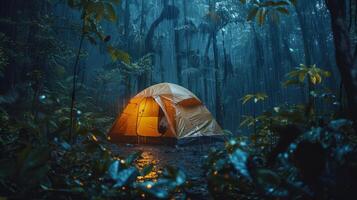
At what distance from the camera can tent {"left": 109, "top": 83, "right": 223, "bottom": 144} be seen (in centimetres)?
751

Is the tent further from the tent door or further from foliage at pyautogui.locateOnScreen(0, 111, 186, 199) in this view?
foliage at pyautogui.locateOnScreen(0, 111, 186, 199)

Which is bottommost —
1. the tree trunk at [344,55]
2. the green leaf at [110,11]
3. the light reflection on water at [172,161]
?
the light reflection on water at [172,161]

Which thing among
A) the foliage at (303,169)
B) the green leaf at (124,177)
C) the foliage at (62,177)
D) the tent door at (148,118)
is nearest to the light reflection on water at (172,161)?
the foliage at (62,177)

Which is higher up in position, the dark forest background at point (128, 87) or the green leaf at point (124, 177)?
the dark forest background at point (128, 87)

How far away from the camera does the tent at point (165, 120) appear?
7.51 metres

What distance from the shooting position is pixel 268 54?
789 inches

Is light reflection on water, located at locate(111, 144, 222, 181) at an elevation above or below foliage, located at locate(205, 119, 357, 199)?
below

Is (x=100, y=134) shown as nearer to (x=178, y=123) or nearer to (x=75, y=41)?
(x=178, y=123)

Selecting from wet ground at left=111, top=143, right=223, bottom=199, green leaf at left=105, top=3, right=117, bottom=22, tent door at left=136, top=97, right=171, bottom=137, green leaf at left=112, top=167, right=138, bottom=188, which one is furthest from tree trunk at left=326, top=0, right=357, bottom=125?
tent door at left=136, top=97, right=171, bottom=137

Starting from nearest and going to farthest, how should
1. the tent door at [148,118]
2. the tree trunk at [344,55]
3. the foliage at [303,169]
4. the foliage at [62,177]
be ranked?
the foliage at [303,169], the foliage at [62,177], the tree trunk at [344,55], the tent door at [148,118]

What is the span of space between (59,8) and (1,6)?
9.62 m

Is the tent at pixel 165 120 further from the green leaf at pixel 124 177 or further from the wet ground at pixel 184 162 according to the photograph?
the green leaf at pixel 124 177

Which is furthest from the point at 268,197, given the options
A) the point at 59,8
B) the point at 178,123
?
the point at 59,8

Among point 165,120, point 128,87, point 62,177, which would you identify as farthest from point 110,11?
point 128,87
